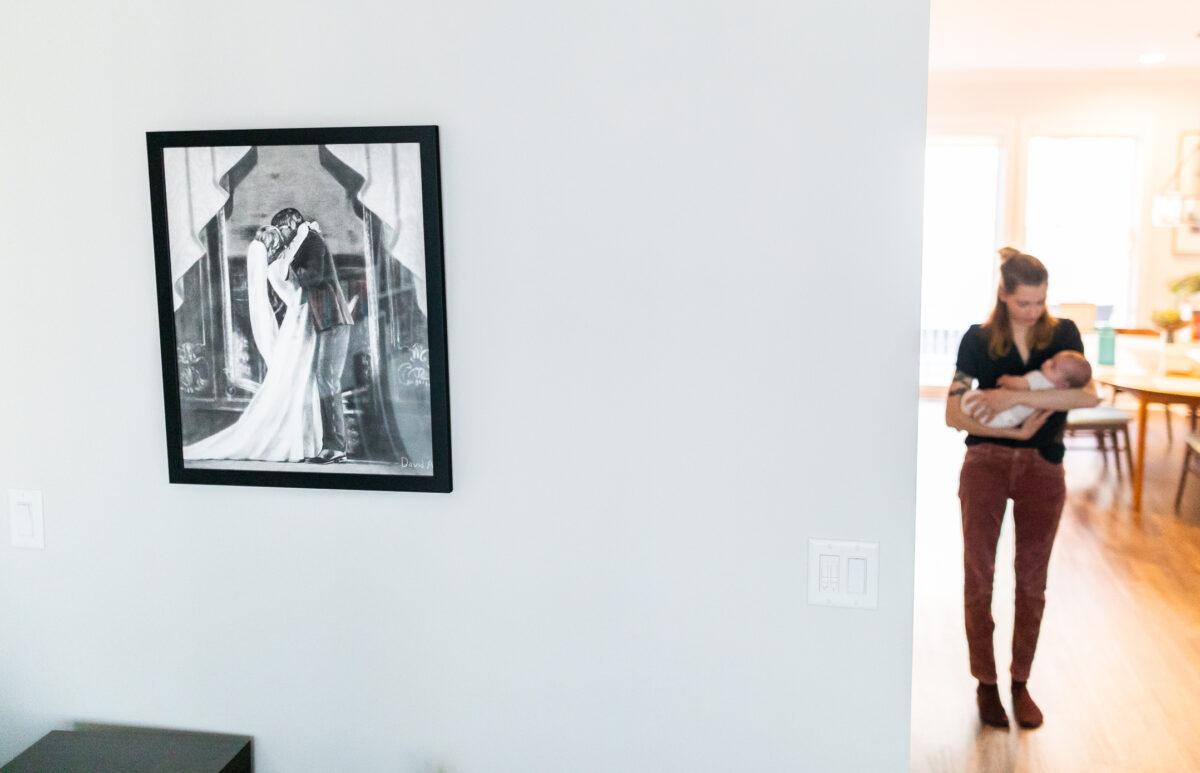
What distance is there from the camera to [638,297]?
170 centimetres

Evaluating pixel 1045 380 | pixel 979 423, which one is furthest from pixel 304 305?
pixel 1045 380

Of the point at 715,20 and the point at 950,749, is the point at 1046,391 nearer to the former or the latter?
the point at 950,749

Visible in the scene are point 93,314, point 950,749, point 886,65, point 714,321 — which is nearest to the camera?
point 886,65

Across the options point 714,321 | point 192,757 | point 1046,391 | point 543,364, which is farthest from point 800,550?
point 1046,391

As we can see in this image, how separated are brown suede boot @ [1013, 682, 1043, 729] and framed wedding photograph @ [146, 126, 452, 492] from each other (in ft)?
8.49

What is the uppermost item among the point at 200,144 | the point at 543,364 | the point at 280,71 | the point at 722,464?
the point at 280,71

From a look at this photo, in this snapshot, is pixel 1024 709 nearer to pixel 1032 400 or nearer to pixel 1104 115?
pixel 1032 400

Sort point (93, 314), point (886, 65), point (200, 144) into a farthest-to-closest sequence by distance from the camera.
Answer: point (93, 314) → point (200, 144) → point (886, 65)

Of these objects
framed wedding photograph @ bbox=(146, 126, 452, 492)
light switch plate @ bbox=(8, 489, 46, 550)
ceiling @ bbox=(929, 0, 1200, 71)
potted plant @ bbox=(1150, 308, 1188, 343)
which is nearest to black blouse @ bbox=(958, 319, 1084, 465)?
framed wedding photograph @ bbox=(146, 126, 452, 492)

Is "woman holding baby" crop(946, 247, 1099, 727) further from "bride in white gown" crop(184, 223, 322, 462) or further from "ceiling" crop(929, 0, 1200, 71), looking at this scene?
"ceiling" crop(929, 0, 1200, 71)

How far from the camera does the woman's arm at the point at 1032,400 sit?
3.31m

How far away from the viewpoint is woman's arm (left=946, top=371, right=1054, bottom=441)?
11.1ft

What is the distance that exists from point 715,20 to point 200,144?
910mm

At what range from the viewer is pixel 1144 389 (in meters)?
5.56
